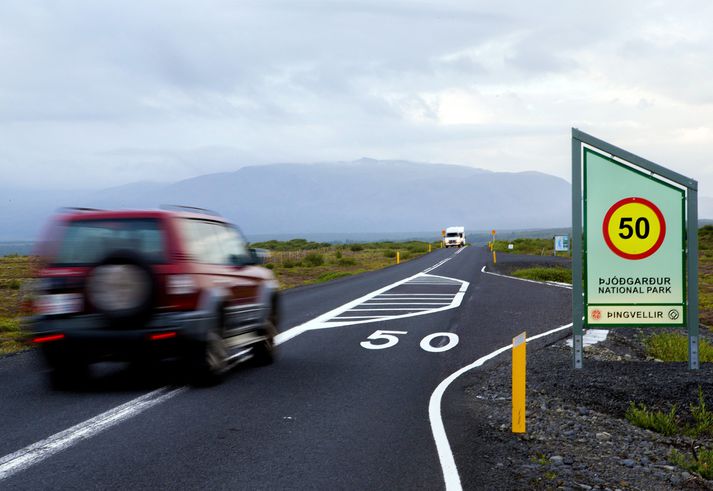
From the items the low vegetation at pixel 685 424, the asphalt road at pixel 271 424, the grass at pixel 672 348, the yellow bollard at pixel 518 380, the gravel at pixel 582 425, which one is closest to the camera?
the asphalt road at pixel 271 424

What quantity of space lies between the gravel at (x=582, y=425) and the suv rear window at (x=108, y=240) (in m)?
3.91

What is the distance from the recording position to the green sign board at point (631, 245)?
9.62m

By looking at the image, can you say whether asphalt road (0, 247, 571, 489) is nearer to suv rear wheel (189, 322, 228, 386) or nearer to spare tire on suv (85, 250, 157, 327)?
suv rear wheel (189, 322, 228, 386)

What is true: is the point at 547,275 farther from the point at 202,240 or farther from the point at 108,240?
the point at 108,240

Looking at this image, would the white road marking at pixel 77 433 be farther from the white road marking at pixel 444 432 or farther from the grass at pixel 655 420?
the grass at pixel 655 420

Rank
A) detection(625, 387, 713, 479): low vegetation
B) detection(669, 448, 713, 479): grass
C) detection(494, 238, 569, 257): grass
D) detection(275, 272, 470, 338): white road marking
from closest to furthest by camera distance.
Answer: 1. detection(669, 448, 713, 479): grass
2. detection(625, 387, 713, 479): low vegetation
3. detection(275, 272, 470, 338): white road marking
4. detection(494, 238, 569, 257): grass

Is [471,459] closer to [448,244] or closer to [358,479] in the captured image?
[358,479]

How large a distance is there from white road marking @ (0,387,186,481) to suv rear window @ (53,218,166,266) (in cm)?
154

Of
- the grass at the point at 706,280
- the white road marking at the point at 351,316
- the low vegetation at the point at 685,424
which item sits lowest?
the grass at the point at 706,280

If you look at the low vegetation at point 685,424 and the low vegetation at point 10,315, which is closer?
the low vegetation at point 685,424

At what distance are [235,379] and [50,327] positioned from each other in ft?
7.66

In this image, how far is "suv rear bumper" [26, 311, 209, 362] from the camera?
295 inches

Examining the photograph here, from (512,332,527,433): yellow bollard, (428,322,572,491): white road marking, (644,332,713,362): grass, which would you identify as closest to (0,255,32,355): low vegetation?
(428,322,572,491): white road marking

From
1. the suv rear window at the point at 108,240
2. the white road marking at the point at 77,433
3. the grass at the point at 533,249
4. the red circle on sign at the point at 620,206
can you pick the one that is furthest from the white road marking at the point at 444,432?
the grass at the point at 533,249
